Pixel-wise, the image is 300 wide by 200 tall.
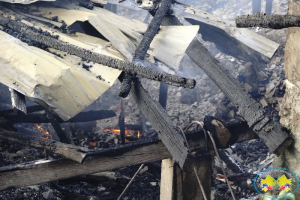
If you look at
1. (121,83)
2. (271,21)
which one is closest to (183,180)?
(121,83)

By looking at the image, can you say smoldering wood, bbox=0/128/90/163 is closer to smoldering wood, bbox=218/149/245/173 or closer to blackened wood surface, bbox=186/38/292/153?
blackened wood surface, bbox=186/38/292/153

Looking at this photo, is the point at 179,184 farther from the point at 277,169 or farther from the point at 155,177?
the point at 155,177

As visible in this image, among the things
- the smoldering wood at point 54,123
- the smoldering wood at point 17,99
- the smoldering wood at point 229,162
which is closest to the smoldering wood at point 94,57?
the smoldering wood at point 17,99

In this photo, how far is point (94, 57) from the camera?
331 centimetres

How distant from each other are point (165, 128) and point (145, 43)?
3.30ft

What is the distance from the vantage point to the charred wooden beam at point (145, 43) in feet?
10.1

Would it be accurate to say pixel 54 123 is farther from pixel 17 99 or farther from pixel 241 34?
pixel 241 34

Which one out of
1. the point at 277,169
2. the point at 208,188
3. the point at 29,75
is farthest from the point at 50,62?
the point at 277,169

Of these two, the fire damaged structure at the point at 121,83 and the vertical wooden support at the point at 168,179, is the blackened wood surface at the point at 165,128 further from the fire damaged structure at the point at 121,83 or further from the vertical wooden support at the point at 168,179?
the vertical wooden support at the point at 168,179

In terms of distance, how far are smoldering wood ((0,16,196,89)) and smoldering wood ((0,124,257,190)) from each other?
0.70 meters

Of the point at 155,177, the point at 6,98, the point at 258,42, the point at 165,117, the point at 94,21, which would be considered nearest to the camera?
the point at 165,117

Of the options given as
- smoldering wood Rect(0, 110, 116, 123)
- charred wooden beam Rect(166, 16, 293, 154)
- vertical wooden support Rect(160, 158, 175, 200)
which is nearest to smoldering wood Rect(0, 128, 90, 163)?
vertical wooden support Rect(160, 158, 175, 200)

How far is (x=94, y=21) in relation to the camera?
4.18m

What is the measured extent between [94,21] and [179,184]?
2248 millimetres
